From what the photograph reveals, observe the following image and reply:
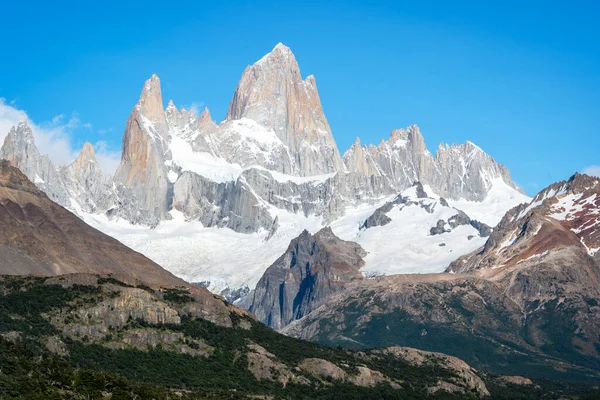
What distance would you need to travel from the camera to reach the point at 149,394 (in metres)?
184

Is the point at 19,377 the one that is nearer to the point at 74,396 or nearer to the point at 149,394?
the point at 74,396

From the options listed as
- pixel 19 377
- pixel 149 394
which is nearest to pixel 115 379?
pixel 149 394

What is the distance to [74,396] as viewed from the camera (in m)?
169

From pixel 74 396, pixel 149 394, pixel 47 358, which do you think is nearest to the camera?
pixel 74 396

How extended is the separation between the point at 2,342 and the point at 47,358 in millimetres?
7297

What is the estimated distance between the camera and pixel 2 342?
19475 centimetres

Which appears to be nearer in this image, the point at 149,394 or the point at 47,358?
the point at 149,394

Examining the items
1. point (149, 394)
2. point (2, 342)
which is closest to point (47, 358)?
point (2, 342)

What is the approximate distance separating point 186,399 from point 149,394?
10106mm

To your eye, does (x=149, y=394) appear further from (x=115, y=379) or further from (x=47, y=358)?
(x=47, y=358)

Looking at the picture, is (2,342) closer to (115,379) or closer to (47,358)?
(47,358)

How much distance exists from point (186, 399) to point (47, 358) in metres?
22.9

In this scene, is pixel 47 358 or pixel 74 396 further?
pixel 47 358

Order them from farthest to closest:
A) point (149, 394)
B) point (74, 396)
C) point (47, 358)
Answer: point (47, 358)
point (149, 394)
point (74, 396)
